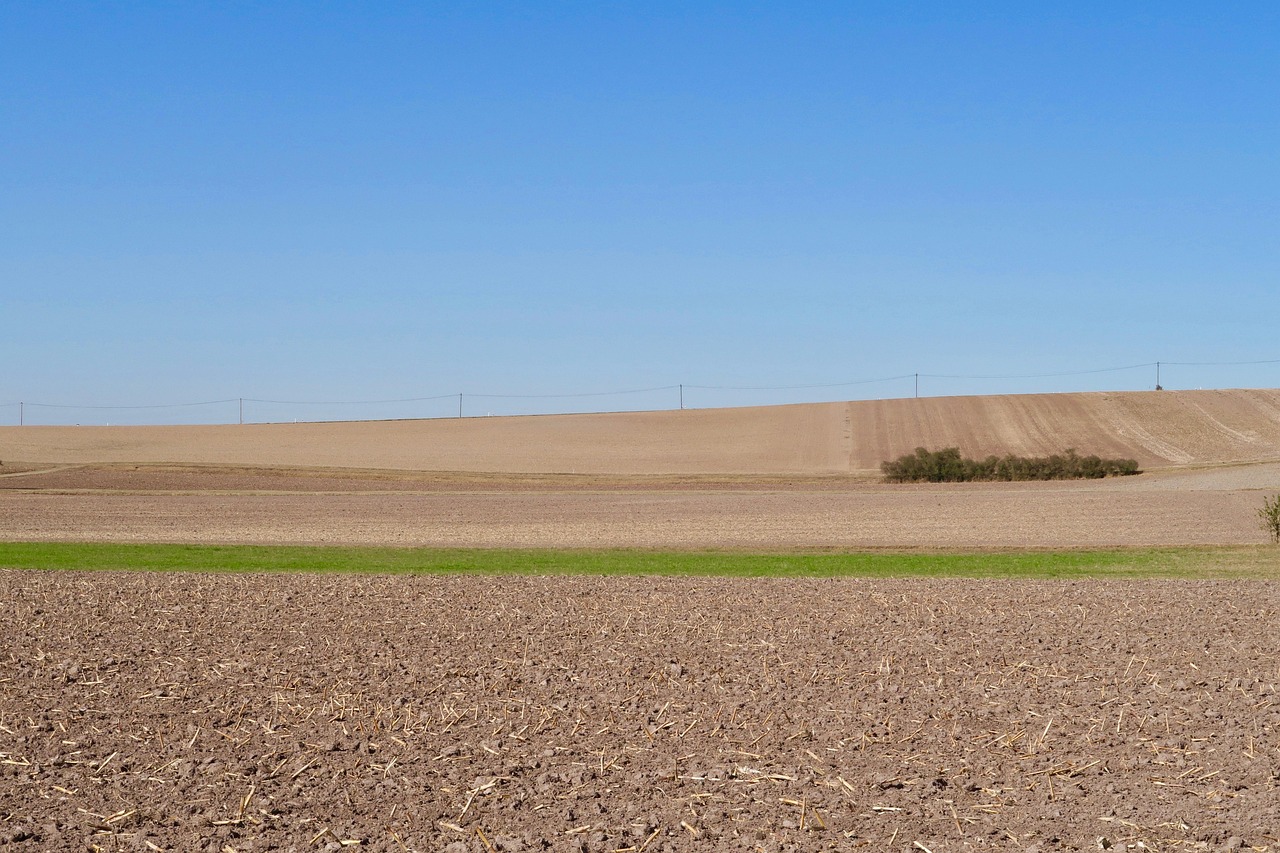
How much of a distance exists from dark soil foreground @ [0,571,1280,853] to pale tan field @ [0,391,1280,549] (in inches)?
557

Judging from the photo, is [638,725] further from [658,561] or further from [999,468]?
[999,468]

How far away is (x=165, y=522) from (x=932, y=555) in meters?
22.4

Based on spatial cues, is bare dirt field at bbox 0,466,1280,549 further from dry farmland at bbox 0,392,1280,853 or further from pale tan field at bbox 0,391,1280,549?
dry farmland at bbox 0,392,1280,853

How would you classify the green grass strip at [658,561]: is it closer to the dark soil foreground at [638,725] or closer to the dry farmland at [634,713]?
the dry farmland at [634,713]

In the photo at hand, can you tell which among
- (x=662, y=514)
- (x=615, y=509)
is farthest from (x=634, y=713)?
(x=615, y=509)

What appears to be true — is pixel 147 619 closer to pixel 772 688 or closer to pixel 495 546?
pixel 772 688

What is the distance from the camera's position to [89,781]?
25.4ft

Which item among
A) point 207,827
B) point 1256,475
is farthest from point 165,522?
point 1256,475

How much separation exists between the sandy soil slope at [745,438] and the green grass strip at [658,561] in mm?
34069

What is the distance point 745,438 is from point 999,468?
1969 cm

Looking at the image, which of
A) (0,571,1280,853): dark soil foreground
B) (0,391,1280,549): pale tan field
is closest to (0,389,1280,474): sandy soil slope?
(0,391,1280,549): pale tan field

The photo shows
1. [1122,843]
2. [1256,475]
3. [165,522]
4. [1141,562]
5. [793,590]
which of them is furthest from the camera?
[1256,475]

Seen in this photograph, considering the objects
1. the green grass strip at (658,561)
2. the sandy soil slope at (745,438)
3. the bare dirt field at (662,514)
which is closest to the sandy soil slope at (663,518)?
the bare dirt field at (662,514)

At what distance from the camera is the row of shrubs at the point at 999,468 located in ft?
181
